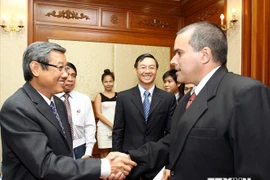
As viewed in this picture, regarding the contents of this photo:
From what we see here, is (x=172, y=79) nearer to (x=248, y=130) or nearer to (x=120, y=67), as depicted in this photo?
(x=120, y=67)


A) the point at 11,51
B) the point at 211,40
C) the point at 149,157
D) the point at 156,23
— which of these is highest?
the point at 156,23

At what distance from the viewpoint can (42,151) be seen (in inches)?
54.8

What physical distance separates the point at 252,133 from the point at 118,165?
925 millimetres

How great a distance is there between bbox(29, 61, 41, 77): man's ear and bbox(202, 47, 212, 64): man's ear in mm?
962

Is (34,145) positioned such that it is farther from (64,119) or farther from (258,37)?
(258,37)

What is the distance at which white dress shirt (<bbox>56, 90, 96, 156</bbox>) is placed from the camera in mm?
2801

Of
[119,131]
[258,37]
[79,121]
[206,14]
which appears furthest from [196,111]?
[206,14]

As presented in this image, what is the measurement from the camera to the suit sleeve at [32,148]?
1.38 metres

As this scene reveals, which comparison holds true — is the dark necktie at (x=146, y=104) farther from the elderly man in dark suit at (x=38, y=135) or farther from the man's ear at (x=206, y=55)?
the man's ear at (x=206, y=55)

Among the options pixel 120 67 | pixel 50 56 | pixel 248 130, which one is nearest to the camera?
pixel 248 130

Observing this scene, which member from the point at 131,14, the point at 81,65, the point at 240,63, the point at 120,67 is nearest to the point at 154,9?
the point at 131,14

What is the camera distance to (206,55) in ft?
4.63

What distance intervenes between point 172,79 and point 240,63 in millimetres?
1072

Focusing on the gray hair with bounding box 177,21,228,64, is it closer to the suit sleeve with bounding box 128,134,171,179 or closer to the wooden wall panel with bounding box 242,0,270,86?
the suit sleeve with bounding box 128,134,171,179
